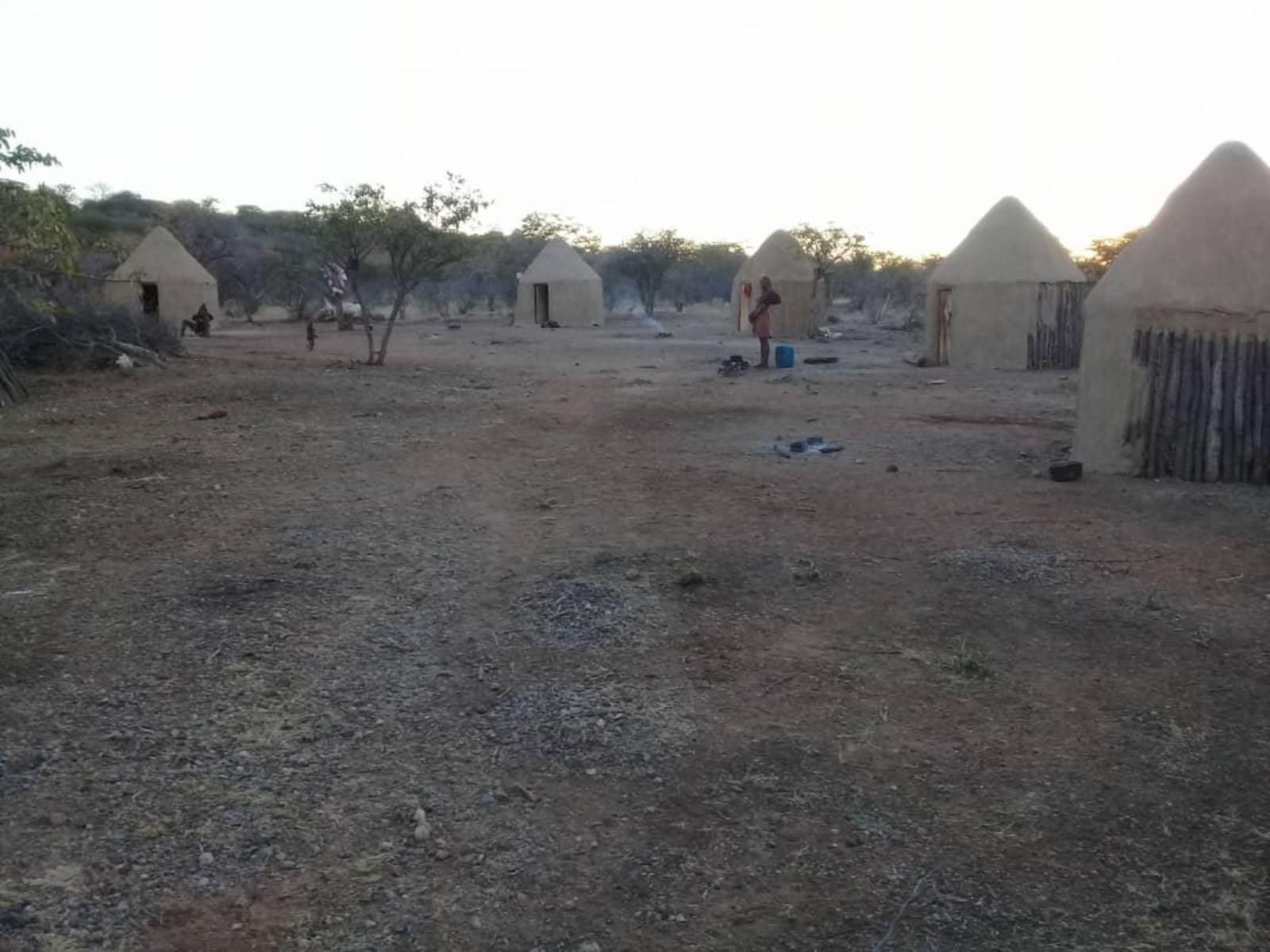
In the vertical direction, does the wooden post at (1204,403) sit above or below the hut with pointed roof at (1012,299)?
below

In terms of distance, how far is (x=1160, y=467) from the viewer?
27.8ft

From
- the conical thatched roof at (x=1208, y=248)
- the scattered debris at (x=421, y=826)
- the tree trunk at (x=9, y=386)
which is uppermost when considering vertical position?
the conical thatched roof at (x=1208, y=248)

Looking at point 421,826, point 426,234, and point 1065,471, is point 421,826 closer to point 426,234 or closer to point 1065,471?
point 1065,471

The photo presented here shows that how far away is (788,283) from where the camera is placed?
90.2ft

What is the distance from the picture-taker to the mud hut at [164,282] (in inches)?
1054

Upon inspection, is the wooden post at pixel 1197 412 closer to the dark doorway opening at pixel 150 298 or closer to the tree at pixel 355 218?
the tree at pixel 355 218

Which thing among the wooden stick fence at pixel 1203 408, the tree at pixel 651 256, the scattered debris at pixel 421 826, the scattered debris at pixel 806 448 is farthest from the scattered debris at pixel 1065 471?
the tree at pixel 651 256

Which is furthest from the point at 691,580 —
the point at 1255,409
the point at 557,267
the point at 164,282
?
the point at 557,267

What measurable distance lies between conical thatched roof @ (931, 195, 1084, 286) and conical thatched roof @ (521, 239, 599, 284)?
15.3m

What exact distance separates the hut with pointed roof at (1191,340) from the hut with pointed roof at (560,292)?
24693 mm

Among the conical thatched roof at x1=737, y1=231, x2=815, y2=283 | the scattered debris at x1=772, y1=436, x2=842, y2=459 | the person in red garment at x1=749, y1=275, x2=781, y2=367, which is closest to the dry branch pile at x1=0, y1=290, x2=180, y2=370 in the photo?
the person in red garment at x1=749, y1=275, x2=781, y2=367

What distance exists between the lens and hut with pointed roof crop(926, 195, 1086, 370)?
1870 centimetres

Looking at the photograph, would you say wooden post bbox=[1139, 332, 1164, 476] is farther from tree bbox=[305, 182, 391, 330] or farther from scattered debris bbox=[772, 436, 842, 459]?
tree bbox=[305, 182, 391, 330]

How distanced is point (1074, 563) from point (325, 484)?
5.40 m
